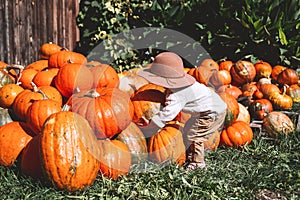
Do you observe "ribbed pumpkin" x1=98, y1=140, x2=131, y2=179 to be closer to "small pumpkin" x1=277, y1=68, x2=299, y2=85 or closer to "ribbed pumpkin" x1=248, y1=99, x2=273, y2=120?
"ribbed pumpkin" x1=248, y1=99, x2=273, y2=120

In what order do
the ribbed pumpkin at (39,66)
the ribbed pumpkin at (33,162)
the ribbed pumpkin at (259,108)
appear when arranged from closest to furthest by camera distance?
1. the ribbed pumpkin at (33,162)
2. the ribbed pumpkin at (39,66)
3. the ribbed pumpkin at (259,108)

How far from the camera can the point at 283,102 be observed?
5.59 meters

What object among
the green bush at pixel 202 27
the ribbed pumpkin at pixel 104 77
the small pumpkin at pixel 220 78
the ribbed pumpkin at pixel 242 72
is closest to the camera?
the ribbed pumpkin at pixel 104 77

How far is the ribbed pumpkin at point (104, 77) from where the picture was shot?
13.9ft

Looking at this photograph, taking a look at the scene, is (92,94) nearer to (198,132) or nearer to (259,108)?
(198,132)

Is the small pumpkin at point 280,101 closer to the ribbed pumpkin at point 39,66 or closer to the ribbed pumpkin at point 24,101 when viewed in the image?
the ribbed pumpkin at point 39,66

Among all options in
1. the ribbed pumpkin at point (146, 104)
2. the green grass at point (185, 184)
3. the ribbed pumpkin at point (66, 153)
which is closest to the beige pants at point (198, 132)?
the green grass at point (185, 184)

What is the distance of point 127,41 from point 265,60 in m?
2.40

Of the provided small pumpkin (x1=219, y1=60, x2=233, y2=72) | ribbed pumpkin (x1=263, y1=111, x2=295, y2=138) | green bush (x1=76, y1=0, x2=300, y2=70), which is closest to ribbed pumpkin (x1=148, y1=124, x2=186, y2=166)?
ribbed pumpkin (x1=263, y1=111, x2=295, y2=138)

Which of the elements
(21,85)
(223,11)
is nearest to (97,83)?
(21,85)

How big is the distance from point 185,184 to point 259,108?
2.45m

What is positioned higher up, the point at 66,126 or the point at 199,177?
the point at 66,126

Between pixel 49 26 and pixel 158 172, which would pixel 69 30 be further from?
pixel 158 172

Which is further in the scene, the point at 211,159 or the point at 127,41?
the point at 127,41
